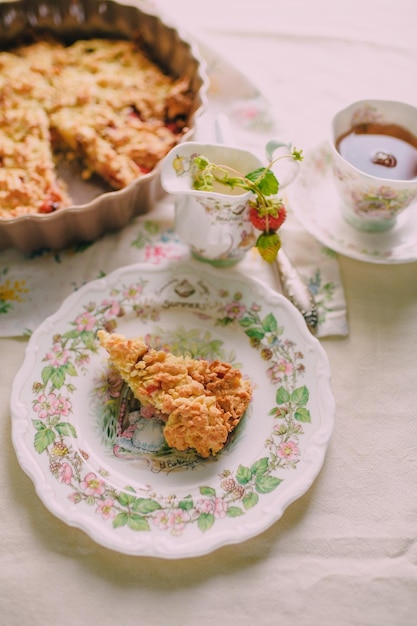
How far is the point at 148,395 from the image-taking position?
125 cm

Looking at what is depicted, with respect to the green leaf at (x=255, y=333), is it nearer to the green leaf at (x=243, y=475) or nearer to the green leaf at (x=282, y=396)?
the green leaf at (x=282, y=396)

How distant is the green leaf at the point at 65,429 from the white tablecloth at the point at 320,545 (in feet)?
0.43

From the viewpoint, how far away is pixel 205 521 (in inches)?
45.3

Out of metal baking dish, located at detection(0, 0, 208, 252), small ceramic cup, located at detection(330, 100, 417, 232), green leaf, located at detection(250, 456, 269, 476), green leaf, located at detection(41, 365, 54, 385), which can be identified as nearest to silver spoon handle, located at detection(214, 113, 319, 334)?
metal baking dish, located at detection(0, 0, 208, 252)

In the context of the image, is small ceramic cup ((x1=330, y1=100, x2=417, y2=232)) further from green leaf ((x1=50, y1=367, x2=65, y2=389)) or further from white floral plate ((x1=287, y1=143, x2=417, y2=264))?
green leaf ((x1=50, y1=367, x2=65, y2=389))

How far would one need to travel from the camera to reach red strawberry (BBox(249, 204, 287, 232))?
51.6 inches

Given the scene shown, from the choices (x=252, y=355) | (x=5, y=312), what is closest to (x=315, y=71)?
(x=252, y=355)

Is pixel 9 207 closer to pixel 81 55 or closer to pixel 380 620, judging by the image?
pixel 81 55

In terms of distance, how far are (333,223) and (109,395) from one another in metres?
0.77

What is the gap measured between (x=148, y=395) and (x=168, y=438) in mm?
104

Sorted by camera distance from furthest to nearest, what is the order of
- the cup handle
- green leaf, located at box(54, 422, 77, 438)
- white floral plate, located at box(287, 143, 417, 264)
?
white floral plate, located at box(287, 143, 417, 264)
the cup handle
green leaf, located at box(54, 422, 77, 438)

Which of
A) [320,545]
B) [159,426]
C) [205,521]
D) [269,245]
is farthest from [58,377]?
[320,545]

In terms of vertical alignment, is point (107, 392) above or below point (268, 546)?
above

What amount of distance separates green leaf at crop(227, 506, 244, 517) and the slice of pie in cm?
12
